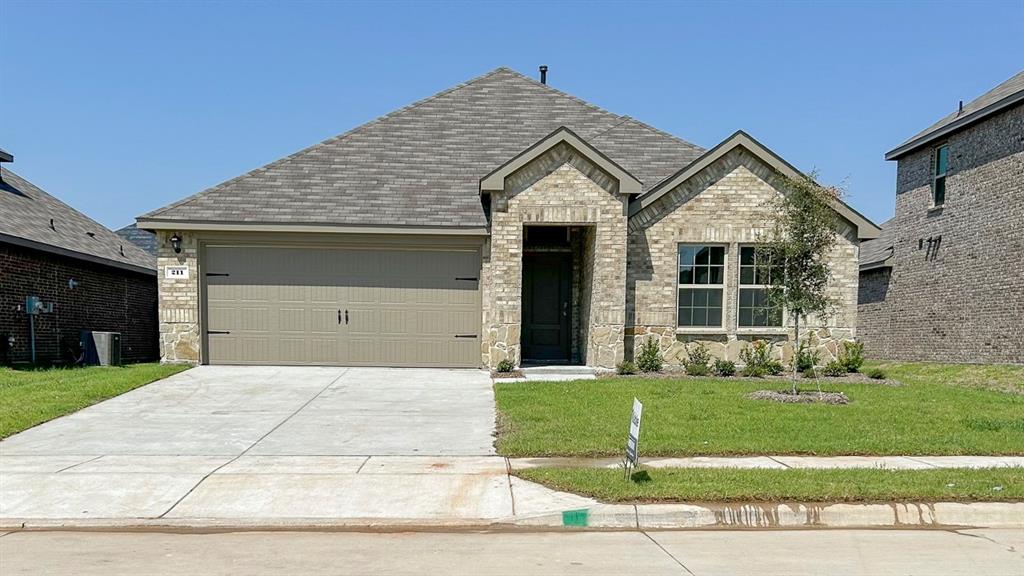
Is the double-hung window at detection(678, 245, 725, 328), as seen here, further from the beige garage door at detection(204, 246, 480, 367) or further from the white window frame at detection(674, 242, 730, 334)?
the beige garage door at detection(204, 246, 480, 367)

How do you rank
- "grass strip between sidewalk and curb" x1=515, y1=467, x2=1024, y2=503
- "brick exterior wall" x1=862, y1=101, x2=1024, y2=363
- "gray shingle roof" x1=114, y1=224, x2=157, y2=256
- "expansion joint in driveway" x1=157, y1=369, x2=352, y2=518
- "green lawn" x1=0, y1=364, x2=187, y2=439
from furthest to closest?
"gray shingle roof" x1=114, y1=224, x2=157, y2=256, "brick exterior wall" x1=862, y1=101, x2=1024, y2=363, "green lawn" x1=0, y1=364, x2=187, y2=439, "expansion joint in driveway" x1=157, y1=369, x2=352, y2=518, "grass strip between sidewalk and curb" x1=515, y1=467, x2=1024, y2=503

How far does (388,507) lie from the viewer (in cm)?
567

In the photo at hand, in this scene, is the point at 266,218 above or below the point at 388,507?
above

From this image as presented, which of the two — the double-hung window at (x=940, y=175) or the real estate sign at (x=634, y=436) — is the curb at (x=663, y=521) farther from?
the double-hung window at (x=940, y=175)

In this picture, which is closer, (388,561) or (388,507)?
(388,561)

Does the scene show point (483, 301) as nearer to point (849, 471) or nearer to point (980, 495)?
point (849, 471)

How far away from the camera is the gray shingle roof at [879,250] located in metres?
A: 22.0

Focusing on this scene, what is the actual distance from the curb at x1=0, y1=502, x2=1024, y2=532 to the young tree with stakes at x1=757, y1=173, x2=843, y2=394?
5.25 meters

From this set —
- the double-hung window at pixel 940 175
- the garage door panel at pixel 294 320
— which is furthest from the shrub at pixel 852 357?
the garage door panel at pixel 294 320

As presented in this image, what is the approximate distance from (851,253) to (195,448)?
44.0 feet

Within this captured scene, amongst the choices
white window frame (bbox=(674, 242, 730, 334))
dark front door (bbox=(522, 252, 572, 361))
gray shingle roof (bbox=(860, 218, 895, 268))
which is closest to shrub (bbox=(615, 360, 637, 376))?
white window frame (bbox=(674, 242, 730, 334))

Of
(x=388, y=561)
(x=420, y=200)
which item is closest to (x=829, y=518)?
(x=388, y=561)

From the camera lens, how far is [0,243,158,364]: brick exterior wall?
13.4 meters

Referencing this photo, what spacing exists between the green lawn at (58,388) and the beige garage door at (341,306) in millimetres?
1683
